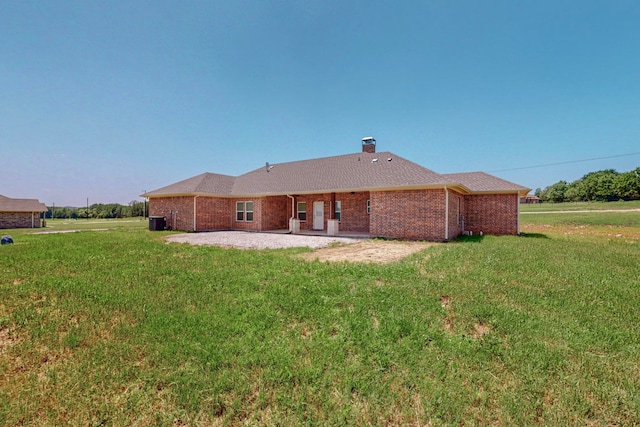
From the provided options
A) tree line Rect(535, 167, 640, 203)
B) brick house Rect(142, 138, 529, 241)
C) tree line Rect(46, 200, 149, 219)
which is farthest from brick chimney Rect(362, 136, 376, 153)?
tree line Rect(535, 167, 640, 203)

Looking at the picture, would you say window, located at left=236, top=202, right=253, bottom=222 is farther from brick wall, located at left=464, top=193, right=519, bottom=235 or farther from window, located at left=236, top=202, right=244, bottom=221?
brick wall, located at left=464, top=193, right=519, bottom=235

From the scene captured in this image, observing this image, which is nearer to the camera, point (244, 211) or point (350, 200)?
point (350, 200)

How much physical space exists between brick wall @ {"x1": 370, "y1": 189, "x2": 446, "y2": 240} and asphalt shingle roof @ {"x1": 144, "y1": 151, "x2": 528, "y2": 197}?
54 centimetres

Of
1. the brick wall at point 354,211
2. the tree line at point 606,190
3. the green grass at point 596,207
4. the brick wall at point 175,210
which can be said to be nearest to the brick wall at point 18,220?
the brick wall at point 175,210

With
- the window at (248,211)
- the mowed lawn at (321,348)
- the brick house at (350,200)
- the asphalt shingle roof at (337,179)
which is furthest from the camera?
the window at (248,211)

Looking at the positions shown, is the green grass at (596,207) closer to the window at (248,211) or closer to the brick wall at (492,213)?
the brick wall at (492,213)

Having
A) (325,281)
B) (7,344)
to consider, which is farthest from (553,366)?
(7,344)

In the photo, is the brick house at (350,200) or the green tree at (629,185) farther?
the green tree at (629,185)

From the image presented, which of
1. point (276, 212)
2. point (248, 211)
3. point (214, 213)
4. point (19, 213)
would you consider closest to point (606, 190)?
point (276, 212)

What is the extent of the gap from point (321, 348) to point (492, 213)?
51.4 ft

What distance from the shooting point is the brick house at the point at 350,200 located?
1298 cm

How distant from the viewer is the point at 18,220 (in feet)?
96.2

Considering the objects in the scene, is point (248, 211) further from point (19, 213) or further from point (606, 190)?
point (606, 190)

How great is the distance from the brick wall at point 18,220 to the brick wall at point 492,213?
42.4 m
